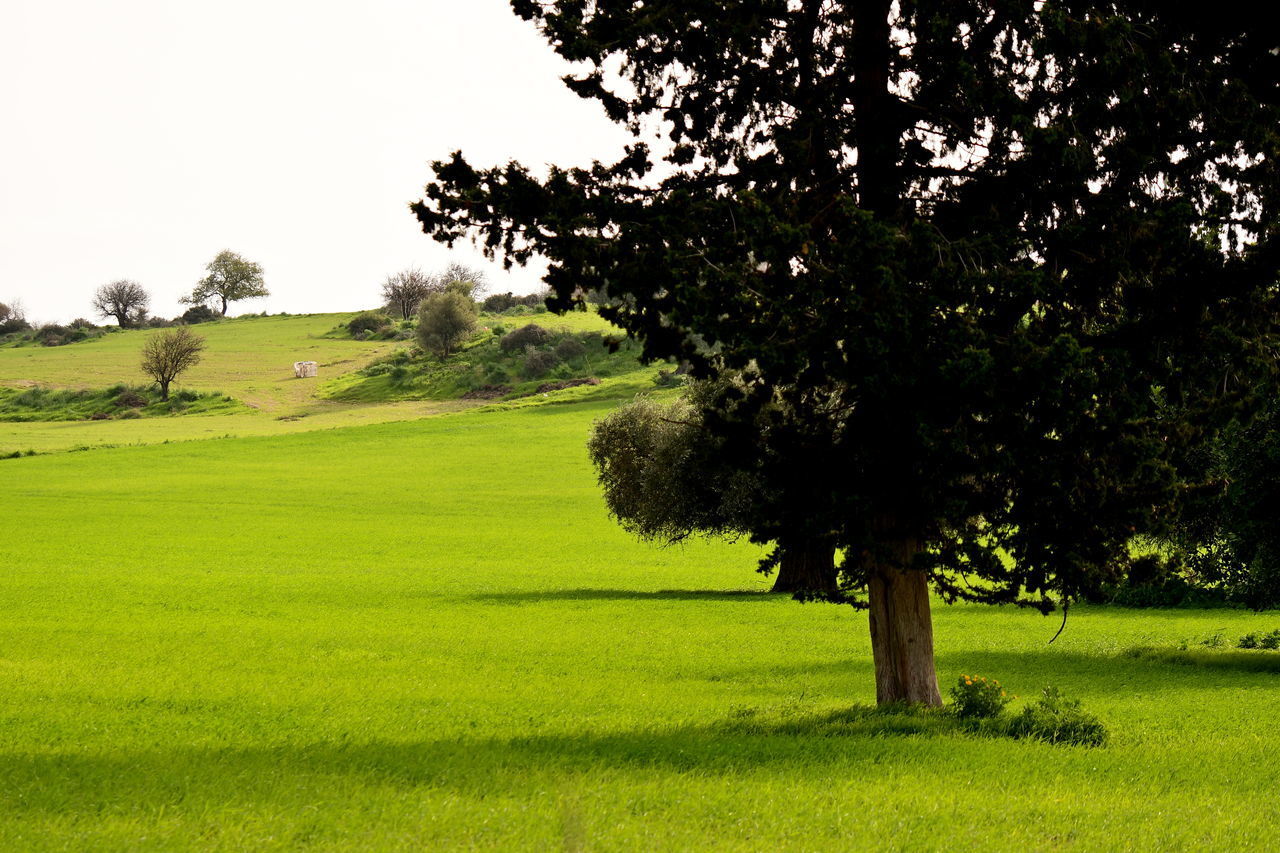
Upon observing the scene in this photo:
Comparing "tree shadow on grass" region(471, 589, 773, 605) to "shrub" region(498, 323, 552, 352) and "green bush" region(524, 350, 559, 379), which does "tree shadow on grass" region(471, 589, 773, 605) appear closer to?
"green bush" region(524, 350, 559, 379)

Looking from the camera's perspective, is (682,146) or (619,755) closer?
(619,755)

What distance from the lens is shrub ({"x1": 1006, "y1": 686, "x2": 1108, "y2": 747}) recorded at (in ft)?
48.8

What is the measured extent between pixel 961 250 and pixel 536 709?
8.63 m

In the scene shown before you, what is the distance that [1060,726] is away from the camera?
1495 cm

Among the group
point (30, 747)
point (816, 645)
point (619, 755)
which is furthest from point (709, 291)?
point (816, 645)

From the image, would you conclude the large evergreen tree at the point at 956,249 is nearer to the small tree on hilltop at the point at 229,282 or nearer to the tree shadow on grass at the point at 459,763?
the tree shadow on grass at the point at 459,763

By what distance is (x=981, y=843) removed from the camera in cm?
920

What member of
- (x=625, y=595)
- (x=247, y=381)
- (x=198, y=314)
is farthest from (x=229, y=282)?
(x=625, y=595)

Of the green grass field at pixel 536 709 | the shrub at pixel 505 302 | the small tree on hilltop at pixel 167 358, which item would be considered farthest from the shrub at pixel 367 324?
the green grass field at pixel 536 709

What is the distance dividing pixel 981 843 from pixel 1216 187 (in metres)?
9.17

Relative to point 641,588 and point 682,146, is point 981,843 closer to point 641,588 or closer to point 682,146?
point 682,146

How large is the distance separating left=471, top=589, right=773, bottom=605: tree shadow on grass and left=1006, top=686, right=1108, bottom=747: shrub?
67.7 ft

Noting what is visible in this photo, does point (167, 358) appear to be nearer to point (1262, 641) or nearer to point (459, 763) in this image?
point (1262, 641)

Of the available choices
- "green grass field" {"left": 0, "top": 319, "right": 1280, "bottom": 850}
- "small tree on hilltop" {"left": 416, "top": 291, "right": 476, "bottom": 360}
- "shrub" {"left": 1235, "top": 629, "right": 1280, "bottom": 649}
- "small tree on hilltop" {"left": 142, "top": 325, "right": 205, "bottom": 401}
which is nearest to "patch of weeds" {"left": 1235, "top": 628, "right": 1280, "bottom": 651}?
"shrub" {"left": 1235, "top": 629, "right": 1280, "bottom": 649}
